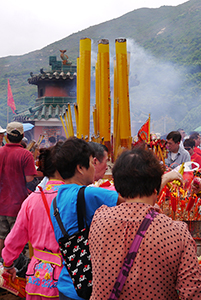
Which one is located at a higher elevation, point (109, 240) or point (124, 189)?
point (124, 189)

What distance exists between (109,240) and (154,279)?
18 cm

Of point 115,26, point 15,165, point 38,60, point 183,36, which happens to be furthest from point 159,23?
point 15,165

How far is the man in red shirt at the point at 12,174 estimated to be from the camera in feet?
9.03

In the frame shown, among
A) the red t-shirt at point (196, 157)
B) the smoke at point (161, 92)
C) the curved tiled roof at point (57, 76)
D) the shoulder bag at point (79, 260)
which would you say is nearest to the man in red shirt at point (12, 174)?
the shoulder bag at point (79, 260)

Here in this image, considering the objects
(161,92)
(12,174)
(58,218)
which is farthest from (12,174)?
(161,92)

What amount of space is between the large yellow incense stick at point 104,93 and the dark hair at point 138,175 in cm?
224

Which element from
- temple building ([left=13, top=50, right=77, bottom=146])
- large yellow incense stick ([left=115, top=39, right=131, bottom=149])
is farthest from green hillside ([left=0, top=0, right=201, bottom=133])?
large yellow incense stick ([left=115, top=39, right=131, bottom=149])

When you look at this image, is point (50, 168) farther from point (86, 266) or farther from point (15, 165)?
point (15, 165)

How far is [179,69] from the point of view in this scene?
91.8 feet

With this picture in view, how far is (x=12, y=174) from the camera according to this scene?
2771 mm

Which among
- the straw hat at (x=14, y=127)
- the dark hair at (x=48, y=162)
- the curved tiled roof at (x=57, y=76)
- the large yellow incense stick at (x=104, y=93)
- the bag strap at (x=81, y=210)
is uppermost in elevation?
the curved tiled roof at (x=57, y=76)

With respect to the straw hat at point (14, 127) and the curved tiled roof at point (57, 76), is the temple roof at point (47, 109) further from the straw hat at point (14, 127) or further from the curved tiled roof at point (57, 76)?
the straw hat at point (14, 127)

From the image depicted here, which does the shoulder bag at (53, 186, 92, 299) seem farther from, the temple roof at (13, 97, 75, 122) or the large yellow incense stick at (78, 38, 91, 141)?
the temple roof at (13, 97, 75, 122)

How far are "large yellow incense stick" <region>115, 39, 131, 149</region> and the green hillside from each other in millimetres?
6671
